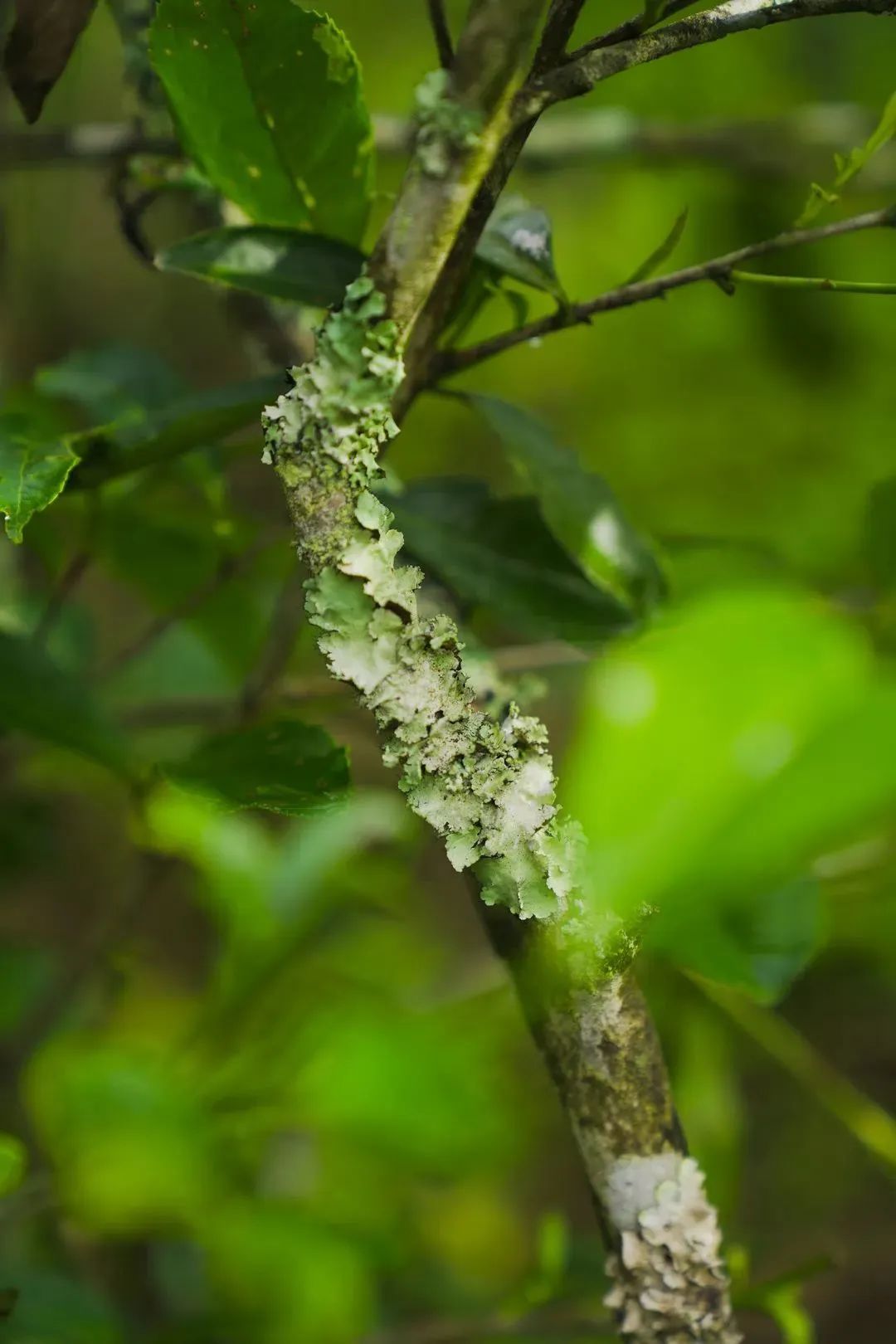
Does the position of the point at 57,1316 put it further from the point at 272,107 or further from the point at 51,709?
the point at 272,107

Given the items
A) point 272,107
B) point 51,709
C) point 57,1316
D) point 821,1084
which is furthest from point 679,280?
point 57,1316

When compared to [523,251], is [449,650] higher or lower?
lower

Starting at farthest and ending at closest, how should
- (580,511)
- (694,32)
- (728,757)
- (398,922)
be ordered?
1. (398,922)
2. (580,511)
3. (694,32)
4. (728,757)

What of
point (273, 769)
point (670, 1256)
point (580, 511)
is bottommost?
point (670, 1256)

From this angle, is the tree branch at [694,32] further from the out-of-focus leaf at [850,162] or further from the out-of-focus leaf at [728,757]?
the out-of-focus leaf at [728,757]

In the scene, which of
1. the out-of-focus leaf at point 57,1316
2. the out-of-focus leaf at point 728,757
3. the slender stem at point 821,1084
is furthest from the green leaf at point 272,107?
the out-of-focus leaf at point 57,1316

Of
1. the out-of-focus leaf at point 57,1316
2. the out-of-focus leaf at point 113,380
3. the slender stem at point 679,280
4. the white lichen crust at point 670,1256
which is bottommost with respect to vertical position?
the white lichen crust at point 670,1256

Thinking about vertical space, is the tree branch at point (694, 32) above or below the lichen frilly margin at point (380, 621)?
above
